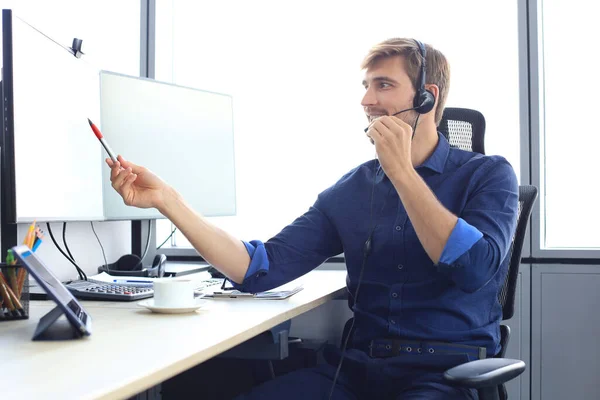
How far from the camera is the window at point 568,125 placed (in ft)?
7.18

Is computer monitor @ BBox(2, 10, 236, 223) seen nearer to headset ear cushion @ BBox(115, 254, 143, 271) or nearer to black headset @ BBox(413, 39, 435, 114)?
headset ear cushion @ BBox(115, 254, 143, 271)

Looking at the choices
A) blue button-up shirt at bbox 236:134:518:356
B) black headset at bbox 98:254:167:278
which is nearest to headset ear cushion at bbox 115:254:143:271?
black headset at bbox 98:254:167:278

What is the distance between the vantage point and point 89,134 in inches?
67.1

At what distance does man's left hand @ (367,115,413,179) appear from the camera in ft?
4.19

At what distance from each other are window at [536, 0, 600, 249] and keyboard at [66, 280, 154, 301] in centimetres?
146

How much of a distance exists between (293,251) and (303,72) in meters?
1.16

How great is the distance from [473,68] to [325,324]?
1.12 meters

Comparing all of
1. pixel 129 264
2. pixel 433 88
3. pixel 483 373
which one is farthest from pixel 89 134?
pixel 483 373

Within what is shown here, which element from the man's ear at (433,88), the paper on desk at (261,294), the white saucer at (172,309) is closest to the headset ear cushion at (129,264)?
the paper on desk at (261,294)

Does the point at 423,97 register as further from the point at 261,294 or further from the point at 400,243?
the point at 261,294

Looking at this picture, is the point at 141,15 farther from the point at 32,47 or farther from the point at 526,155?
the point at 526,155

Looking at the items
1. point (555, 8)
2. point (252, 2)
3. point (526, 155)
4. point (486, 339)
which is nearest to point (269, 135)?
point (252, 2)

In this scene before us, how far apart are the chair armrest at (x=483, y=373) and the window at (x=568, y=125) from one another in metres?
1.26

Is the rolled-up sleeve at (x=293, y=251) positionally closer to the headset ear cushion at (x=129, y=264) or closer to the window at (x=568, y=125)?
the headset ear cushion at (x=129, y=264)
